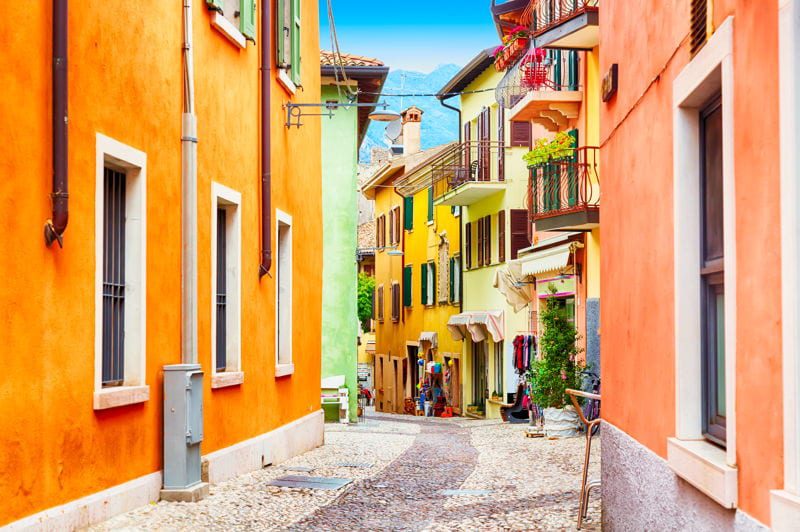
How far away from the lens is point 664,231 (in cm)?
626

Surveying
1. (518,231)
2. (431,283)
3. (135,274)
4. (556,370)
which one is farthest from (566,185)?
(431,283)

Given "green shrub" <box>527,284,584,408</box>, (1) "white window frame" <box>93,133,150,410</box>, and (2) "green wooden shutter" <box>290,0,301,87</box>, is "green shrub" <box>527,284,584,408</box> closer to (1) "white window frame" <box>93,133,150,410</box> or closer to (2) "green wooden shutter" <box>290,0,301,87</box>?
(2) "green wooden shutter" <box>290,0,301,87</box>

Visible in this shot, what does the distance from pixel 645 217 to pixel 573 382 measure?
42.2ft

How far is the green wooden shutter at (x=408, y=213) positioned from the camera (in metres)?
44.2

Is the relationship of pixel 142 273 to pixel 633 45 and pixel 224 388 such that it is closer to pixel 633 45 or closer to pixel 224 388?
pixel 224 388

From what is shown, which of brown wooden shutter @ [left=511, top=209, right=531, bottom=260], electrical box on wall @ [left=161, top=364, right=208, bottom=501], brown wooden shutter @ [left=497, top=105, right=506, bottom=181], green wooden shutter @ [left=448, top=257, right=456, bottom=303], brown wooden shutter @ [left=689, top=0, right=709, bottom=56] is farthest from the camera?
green wooden shutter @ [left=448, top=257, right=456, bottom=303]

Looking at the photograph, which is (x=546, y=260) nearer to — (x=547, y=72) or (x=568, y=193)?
(x=547, y=72)

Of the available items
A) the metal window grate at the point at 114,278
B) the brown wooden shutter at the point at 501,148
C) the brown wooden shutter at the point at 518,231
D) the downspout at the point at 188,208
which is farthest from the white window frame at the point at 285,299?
the brown wooden shutter at the point at 501,148

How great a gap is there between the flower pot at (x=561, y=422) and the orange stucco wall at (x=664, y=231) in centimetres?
1075

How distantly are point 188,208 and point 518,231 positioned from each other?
66.5 ft

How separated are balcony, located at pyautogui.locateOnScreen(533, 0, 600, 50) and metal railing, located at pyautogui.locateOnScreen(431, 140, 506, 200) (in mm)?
9409

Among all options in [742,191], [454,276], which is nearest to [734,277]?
[742,191]

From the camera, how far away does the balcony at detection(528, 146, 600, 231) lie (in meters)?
20.3

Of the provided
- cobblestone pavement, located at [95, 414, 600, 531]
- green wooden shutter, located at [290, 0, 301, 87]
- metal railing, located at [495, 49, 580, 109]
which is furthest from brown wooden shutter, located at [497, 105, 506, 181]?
green wooden shutter, located at [290, 0, 301, 87]
